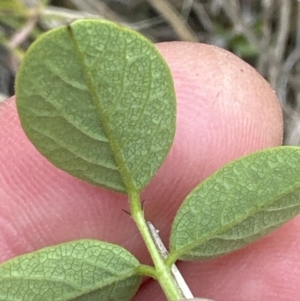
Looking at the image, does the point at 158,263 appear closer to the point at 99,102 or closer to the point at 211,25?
the point at 99,102

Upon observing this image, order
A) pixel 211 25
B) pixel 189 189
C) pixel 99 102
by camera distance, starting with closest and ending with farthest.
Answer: pixel 99 102 → pixel 189 189 → pixel 211 25

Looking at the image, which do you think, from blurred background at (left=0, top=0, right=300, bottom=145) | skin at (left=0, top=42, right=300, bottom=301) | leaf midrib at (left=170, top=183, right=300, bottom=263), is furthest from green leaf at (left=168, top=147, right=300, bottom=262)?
blurred background at (left=0, top=0, right=300, bottom=145)

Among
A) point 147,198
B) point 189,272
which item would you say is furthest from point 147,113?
point 189,272

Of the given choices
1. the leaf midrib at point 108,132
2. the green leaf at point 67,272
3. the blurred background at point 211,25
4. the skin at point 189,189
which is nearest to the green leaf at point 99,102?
the leaf midrib at point 108,132

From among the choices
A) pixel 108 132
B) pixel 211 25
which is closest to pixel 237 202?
pixel 108 132

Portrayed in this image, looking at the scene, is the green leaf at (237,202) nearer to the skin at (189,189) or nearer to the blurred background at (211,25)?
the skin at (189,189)

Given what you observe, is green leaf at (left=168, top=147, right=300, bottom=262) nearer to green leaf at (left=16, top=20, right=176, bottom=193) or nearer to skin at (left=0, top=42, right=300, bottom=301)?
green leaf at (left=16, top=20, right=176, bottom=193)
